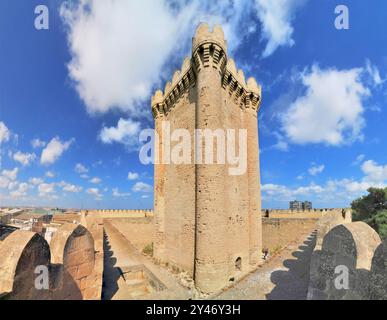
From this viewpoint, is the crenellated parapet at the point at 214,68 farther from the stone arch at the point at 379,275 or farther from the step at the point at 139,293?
the step at the point at 139,293

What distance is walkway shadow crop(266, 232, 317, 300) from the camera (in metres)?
6.65

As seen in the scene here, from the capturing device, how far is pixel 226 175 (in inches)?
457

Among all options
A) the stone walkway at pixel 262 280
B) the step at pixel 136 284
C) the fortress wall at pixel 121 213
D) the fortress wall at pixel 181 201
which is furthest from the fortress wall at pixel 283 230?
the fortress wall at pixel 121 213

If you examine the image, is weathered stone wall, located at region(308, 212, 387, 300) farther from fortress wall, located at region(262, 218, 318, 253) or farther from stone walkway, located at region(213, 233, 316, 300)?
fortress wall, located at region(262, 218, 318, 253)

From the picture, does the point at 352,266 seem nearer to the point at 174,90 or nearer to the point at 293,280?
the point at 293,280

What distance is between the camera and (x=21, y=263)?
3.95 metres

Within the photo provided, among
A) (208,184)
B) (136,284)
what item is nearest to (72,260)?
(208,184)

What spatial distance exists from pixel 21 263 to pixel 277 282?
715 cm

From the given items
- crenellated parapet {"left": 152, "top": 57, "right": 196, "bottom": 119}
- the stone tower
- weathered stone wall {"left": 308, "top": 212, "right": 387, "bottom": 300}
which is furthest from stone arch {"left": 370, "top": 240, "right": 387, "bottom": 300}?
crenellated parapet {"left": 152, "top": 57, "right": 196, "bottom": 119}
